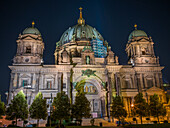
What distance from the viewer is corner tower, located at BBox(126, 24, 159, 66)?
52.8 m

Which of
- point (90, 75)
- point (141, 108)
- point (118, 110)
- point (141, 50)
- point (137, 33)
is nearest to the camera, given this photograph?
point (118, 110)

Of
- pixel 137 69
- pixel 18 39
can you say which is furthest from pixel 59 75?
pixel 137 69

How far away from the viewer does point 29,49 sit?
167 feet

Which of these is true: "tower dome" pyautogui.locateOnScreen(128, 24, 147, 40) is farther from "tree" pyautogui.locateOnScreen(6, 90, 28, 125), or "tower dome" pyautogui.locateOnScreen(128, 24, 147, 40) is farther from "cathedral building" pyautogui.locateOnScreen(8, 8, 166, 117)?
"tree" pyautogui.locateOnScreen(6, 90, 28, 125)

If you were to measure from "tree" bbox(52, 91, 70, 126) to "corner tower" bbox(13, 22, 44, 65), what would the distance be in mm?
15707

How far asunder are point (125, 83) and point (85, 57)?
1245 cm

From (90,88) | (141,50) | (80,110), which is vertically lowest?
(80,110)

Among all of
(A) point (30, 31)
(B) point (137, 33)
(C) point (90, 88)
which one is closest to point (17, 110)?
(C) point (90, 88)

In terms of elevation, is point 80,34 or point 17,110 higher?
point 80,34

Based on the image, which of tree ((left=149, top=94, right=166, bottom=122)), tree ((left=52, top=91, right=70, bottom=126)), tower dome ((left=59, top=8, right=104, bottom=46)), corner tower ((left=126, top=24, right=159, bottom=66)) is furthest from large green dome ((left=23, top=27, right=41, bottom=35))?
tree ((left=149, top=94, right=166, bottom=122))

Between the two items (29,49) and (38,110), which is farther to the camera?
(29,49)

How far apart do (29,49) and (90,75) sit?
17533 mm

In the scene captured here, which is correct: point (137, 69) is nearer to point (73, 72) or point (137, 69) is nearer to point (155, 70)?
point (155, 70)

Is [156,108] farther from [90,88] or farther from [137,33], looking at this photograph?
[137,33]
